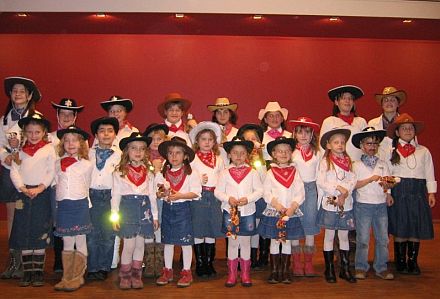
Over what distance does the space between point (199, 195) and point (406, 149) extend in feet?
7.20

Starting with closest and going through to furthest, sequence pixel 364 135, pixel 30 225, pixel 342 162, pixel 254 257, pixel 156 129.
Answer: pixel 30 225 → pixel 342 162 → pixel 364 135 → pixel 156 129 → pixel 254 257

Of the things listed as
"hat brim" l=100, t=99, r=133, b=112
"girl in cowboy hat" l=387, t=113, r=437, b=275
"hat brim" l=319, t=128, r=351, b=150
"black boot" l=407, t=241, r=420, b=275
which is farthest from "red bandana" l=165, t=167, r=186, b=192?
"black boot" l=407, t=241, r=420, b=275

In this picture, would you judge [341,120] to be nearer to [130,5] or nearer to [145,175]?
[145,175]

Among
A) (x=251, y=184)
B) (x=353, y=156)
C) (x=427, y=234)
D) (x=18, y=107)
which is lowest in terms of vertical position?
(x=427, y=234)

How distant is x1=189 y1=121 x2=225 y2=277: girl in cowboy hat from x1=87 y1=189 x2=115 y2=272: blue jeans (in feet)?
2.64

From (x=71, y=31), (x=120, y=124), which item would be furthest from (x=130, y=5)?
(x=120, y=124)

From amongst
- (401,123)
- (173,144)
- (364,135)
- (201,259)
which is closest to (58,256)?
(201,259)

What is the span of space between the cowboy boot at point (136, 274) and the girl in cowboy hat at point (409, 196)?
2.56 meters

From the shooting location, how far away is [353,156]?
4984 mm

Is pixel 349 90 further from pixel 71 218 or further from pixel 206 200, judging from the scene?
pixel 71 218

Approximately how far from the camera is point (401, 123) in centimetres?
473

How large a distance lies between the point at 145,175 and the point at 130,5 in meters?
2.74

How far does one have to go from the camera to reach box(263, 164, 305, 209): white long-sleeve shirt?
4238 millimetres

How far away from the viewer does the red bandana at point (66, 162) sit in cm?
419
